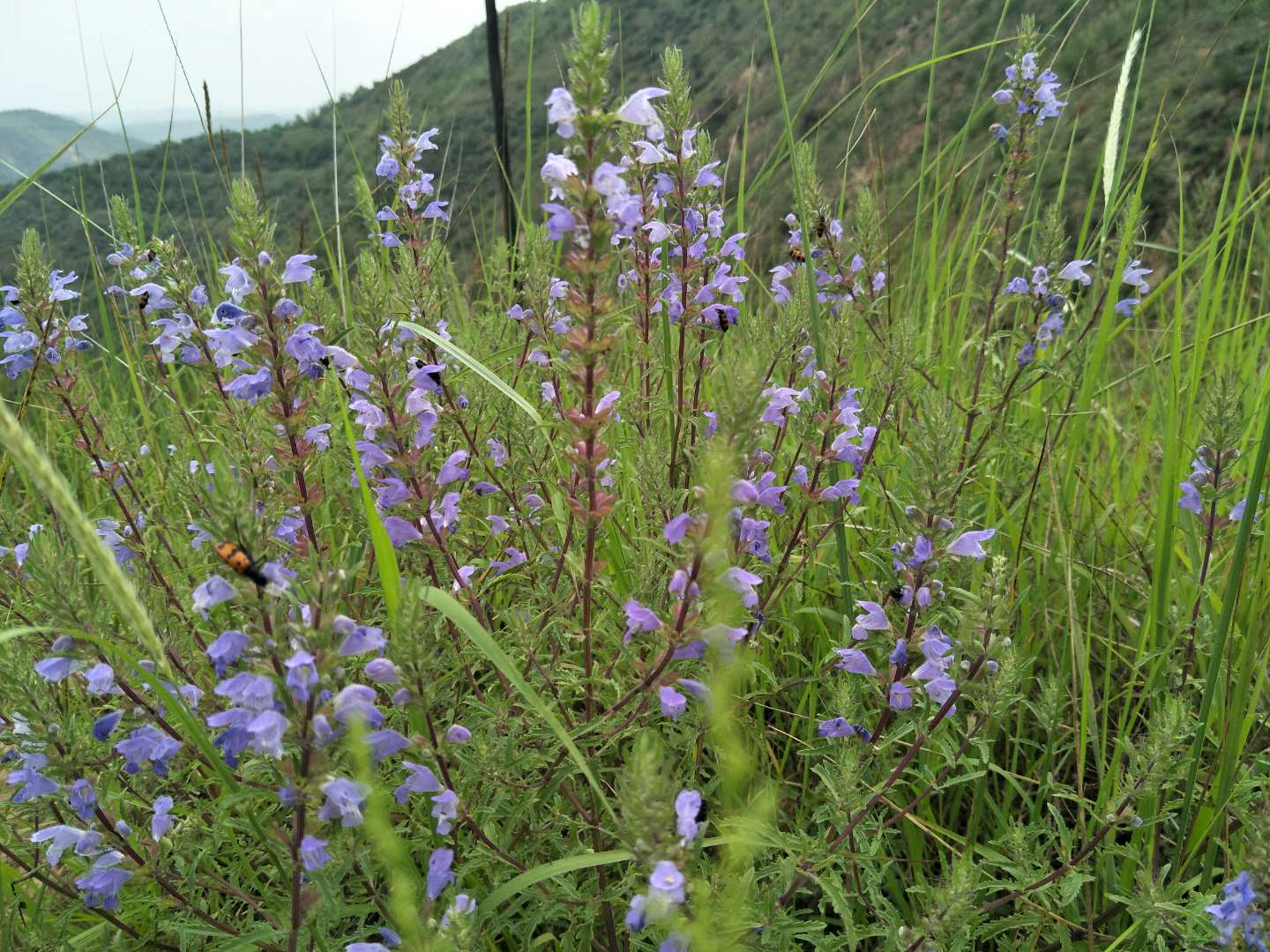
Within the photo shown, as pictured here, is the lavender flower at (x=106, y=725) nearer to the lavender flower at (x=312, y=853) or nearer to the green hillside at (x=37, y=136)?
the lavender flower at (x=312, y=853)

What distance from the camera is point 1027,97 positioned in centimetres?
409

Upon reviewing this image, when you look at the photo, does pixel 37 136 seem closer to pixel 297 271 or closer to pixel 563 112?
pixel 297 271

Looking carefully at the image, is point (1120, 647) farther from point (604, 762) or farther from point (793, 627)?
point (604, 762)

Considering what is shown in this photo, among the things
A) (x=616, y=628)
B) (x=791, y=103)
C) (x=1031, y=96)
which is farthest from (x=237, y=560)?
(x=791, y=103)

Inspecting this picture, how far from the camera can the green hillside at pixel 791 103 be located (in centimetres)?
1021

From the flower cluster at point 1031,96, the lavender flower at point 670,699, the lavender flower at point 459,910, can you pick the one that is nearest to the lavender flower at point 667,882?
the lavender flower at point 459,910

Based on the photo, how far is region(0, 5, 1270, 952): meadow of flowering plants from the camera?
1.71 meters

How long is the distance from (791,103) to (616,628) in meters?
30.4

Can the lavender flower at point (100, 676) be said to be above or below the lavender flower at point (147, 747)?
above

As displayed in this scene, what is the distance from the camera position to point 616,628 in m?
2.67

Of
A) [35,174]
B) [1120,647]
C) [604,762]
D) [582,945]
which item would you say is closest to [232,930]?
[582,945]

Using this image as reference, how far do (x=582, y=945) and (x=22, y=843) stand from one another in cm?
184

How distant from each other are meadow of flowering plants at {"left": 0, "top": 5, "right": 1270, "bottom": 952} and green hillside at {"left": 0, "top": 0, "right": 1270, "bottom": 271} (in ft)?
4.81

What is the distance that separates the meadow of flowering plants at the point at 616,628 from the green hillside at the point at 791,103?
147 cm
